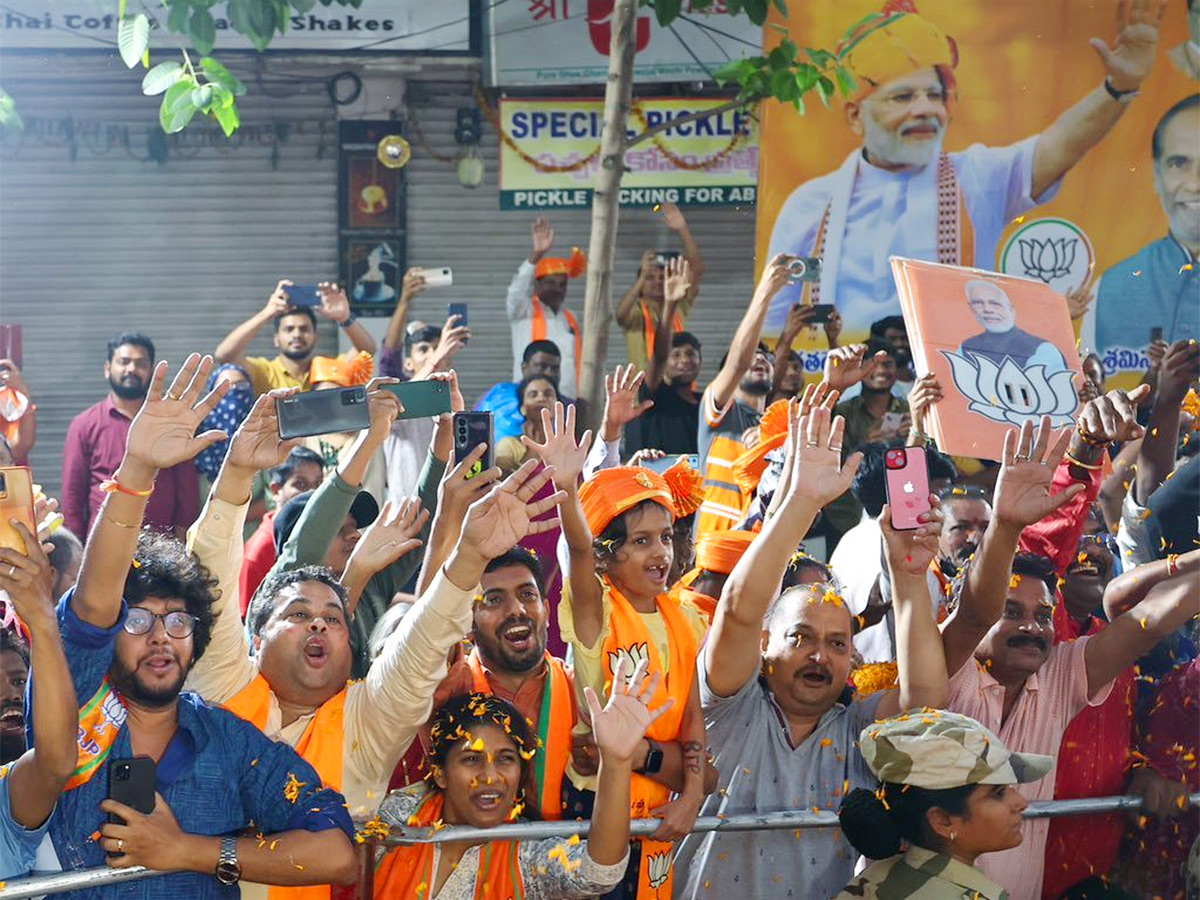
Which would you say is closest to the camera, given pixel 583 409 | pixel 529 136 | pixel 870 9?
pixel 583 409

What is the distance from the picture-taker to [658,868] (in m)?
3.97

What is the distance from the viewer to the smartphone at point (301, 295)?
744 cm

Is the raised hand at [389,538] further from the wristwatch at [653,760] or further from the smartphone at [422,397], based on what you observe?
the wristwatch at [653,760]

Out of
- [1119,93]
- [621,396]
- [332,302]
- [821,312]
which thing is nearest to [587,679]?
[621,396]

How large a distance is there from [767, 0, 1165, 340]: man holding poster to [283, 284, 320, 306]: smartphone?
9.99 ft

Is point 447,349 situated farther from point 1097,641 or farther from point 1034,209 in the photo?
point 1034,209

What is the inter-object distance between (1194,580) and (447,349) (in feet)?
10.8

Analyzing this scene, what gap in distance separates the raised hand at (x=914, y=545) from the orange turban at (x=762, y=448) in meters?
2.01

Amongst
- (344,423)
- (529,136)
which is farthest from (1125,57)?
(344,423)

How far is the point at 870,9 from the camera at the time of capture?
30.8 ft

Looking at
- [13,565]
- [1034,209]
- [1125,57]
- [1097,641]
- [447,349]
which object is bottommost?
[1097,641]

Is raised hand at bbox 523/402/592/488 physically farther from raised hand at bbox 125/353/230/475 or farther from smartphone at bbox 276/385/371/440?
raised hand at bbox 125/353/230/475

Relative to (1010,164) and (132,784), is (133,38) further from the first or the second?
(1010,164)

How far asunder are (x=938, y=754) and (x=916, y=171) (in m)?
6.55
